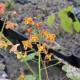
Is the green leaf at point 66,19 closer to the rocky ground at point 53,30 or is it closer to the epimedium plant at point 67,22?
the epimedium plant at point 67,22

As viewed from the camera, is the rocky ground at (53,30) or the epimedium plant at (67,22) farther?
the rocky ground at (53,30)

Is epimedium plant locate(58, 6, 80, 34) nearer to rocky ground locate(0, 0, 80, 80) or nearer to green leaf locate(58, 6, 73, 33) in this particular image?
green leaf locate(58, 6, 73, 33)

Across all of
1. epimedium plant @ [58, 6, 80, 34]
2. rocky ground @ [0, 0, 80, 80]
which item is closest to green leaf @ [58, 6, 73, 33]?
epimedium plant @ [58, 6, 80, 34]

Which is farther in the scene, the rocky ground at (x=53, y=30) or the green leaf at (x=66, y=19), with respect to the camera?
the rocky ground at (x=53, y=30)

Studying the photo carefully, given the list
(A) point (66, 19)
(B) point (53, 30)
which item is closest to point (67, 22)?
(A) point (66, 19)

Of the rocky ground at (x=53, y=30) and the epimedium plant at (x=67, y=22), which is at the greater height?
the epimedium plant at (x=67, y=22)

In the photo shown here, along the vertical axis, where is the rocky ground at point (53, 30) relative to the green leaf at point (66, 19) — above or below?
below

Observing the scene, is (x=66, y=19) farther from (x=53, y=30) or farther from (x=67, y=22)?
(x=53, y=30)

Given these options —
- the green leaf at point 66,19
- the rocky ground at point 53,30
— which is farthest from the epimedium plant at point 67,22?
the rocky ground at point 53,30
